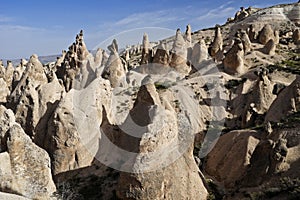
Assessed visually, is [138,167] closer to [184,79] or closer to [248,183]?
[248,183]

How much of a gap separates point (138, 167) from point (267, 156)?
6007 millimetres

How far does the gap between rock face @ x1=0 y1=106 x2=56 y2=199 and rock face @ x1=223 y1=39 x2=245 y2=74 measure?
87.2 feet

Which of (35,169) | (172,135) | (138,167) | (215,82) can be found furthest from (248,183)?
(215,82)

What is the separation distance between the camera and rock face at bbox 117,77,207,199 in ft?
38.0

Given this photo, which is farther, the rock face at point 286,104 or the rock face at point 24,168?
the rock face at point 286,104

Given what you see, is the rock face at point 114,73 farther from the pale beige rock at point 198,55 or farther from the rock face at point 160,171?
the rock face at point 160,171

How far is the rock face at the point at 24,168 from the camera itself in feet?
34.9

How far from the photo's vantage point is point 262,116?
24.5m

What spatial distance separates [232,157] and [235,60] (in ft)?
60.0

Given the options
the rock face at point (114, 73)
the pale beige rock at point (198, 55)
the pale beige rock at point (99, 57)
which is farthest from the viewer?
the pale beige rock at point (99, 57)

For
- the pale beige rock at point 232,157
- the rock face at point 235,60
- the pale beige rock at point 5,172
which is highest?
the rock face at point 235,60

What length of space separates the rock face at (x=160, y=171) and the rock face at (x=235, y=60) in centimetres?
2326

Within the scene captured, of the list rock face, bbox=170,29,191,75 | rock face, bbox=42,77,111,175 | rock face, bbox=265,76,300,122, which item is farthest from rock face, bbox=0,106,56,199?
rock face, bbox=170,29,191,75

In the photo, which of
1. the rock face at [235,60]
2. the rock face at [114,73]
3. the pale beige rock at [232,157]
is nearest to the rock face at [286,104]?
the pale beige rock at [232,157]
